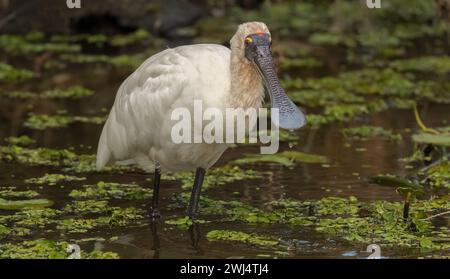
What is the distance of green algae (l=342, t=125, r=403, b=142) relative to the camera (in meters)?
11.3

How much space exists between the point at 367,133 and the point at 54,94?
12.8ft

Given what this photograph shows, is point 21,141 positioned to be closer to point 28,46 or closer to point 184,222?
point 184,222

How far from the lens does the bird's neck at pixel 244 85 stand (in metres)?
7.66

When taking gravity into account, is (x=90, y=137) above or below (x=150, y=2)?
below

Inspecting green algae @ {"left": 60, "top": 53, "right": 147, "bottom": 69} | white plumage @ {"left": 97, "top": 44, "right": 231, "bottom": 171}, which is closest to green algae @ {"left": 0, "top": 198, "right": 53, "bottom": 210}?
white plumage @ {"left": 97, "top": 44, "right": 231, "bottom": 171}

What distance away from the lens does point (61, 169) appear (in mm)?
9859

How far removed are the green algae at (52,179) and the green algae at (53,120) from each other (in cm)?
216

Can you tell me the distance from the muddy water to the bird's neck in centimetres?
87

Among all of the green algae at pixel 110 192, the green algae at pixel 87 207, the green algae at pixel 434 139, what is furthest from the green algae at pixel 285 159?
the green algae at pixel 87 207

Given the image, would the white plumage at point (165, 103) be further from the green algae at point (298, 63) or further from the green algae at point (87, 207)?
the green algae at point (298, 63)

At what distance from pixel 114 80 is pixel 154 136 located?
6.65 metres

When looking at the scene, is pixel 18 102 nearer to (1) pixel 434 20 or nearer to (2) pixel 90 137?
(2) pixel 90 137
